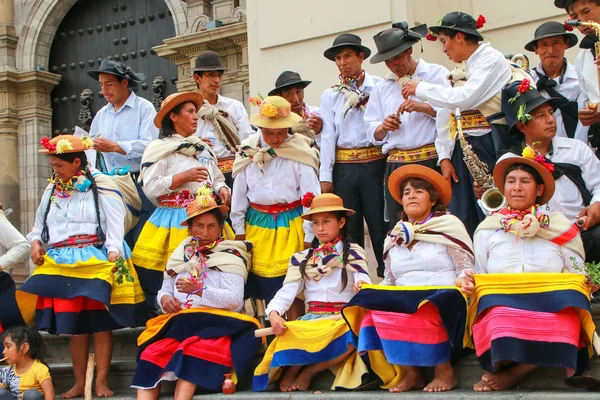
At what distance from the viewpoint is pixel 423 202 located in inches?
233

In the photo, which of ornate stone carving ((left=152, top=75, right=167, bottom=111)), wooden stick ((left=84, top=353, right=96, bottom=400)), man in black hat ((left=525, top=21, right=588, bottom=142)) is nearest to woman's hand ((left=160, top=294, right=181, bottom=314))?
wooden stick ((left=84, top=353, right=96, bottom=400))

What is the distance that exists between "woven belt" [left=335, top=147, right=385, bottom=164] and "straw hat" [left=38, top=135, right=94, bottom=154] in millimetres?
1857

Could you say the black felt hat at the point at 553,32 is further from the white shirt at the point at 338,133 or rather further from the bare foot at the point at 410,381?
the bare foot at the point at 410,381

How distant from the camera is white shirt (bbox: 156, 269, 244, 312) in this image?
6492mm

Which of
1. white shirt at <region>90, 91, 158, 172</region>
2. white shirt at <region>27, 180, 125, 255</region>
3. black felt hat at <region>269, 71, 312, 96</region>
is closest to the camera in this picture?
white shirt at <region>27, 180, 125, 255</region>

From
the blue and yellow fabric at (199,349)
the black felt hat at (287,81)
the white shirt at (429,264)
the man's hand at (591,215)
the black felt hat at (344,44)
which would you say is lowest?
the blue and yellow fabric at (199,349)

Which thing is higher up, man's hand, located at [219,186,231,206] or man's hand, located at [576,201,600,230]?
man's hand, located at [219,186,231,206]

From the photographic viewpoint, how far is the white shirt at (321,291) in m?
6.29

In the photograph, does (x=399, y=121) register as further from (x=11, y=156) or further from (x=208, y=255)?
(x=11, y=156)

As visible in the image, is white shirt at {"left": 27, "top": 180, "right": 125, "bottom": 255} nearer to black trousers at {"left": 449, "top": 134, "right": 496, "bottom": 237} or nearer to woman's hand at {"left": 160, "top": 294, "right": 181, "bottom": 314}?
woman's hand at {"left": 160, "top": 294, "right": 181, "bottom": 314}

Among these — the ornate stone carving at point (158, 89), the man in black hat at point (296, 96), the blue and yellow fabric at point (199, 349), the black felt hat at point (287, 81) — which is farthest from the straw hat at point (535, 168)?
the ornate stone carving at point (158, 89)

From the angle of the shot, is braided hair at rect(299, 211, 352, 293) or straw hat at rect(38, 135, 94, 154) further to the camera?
straw hat at rect(38, 135, 94, 154)

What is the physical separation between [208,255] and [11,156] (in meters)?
8.41

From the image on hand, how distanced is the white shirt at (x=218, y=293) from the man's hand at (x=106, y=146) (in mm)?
1465
